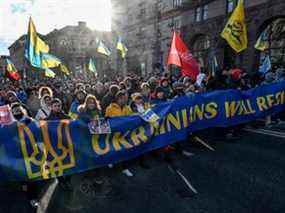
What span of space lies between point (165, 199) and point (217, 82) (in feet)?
19.8

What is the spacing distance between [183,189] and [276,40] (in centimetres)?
1852

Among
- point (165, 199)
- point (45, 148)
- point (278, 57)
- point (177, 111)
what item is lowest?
point (165, 199)

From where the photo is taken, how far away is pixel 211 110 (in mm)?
6129

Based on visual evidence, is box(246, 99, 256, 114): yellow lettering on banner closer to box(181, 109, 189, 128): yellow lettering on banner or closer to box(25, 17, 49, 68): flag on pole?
box(181, 109, 189, 128): yellow lettering on banner

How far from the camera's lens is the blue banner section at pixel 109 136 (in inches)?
150

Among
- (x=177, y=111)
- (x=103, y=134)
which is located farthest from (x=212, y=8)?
(x=103, y=134)

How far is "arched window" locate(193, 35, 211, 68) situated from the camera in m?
24.3

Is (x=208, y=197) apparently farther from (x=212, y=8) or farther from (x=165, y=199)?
(x=212, y=8)

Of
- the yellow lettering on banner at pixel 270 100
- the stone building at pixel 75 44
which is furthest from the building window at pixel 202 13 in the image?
the stone building at pixel 75 44

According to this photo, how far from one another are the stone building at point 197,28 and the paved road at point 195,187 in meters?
16.1

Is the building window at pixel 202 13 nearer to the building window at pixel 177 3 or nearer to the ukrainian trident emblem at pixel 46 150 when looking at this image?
the building window at pixel 177 3

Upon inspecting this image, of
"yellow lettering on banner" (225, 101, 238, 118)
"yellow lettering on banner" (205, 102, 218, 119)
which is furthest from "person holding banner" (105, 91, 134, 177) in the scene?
"yellow lettering on banner" (225, 101, 238, 118)

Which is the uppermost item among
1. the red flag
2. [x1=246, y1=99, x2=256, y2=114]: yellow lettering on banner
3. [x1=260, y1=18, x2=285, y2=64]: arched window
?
[x1=260, y1=18, x2=285, y2=64]: arched window

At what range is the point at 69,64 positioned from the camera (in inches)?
2293
